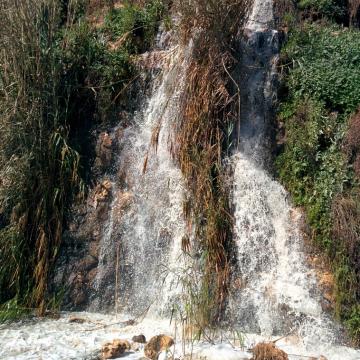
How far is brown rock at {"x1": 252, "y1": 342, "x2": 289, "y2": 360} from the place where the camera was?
598 centimetres

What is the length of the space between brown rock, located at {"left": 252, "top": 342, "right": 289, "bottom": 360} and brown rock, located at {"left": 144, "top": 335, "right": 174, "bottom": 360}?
0.89 metres

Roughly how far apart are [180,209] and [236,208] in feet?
2.33

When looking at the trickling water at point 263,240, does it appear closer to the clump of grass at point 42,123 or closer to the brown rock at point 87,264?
the brown rock at point 87,264

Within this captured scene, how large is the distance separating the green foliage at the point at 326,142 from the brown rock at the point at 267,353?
3.93 feet

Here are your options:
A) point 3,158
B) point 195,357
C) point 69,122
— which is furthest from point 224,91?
point 195,357

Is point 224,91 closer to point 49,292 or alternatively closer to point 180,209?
point 180,209

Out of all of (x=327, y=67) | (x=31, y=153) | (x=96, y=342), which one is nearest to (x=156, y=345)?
(x=96, y=342)

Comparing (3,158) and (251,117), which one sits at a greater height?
(251,117)

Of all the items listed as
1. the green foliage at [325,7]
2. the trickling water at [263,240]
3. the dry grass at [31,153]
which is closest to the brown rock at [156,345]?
the trickling water at [263,240]

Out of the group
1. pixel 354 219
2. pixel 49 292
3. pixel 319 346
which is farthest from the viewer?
pixel 49 292

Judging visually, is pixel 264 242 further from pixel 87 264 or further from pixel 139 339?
pixel 87 264

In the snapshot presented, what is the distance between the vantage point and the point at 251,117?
8789 mm

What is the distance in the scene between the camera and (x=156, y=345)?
641 cm

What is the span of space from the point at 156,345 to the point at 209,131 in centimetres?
294
